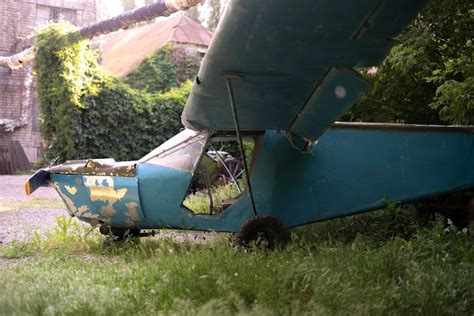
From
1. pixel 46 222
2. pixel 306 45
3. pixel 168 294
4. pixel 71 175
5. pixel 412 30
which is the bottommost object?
pixel 46 222

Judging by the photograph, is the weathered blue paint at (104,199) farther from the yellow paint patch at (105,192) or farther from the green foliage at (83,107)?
the green foliage at (83,107)

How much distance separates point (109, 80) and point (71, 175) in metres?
13.1

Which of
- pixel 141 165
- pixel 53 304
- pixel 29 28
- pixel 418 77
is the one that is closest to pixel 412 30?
pixel 418 77

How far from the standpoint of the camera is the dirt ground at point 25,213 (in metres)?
8.62

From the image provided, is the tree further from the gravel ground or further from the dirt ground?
the gravel ground

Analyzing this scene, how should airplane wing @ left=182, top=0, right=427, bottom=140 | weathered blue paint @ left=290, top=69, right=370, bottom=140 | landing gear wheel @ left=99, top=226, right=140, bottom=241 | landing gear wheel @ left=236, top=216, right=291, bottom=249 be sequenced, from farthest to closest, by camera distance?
landing gear wheel @ left=99, top=226, right=140, bottom=241 < landing gear wheel @ left=236, top=216, right=291, bottom=249 < weathered blue paint @ left=290, top=69, right=370, bottom=140 < airplane wing @ left=182, top=0, right=427, bottom=140

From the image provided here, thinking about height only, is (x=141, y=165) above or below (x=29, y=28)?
below

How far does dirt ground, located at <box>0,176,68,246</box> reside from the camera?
8625 millimetres

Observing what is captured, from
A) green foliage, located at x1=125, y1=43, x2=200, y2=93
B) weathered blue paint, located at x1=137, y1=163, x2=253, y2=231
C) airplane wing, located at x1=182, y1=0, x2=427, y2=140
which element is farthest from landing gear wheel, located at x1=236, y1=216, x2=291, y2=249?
green foliage, located at x1=125, y1=43, x2=200, y2=93

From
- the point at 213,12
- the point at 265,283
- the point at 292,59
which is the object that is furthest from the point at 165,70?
the point at 265,283

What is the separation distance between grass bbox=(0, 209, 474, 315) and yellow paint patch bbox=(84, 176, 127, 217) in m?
0.97

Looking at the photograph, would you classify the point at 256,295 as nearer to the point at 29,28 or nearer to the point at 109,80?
the point at 109,80

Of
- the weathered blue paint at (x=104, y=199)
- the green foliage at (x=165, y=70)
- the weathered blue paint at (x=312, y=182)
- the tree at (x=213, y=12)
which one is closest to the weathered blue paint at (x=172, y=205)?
the weathered blue paint at (x=312, y=182)

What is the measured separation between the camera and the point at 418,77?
26.8 ft
